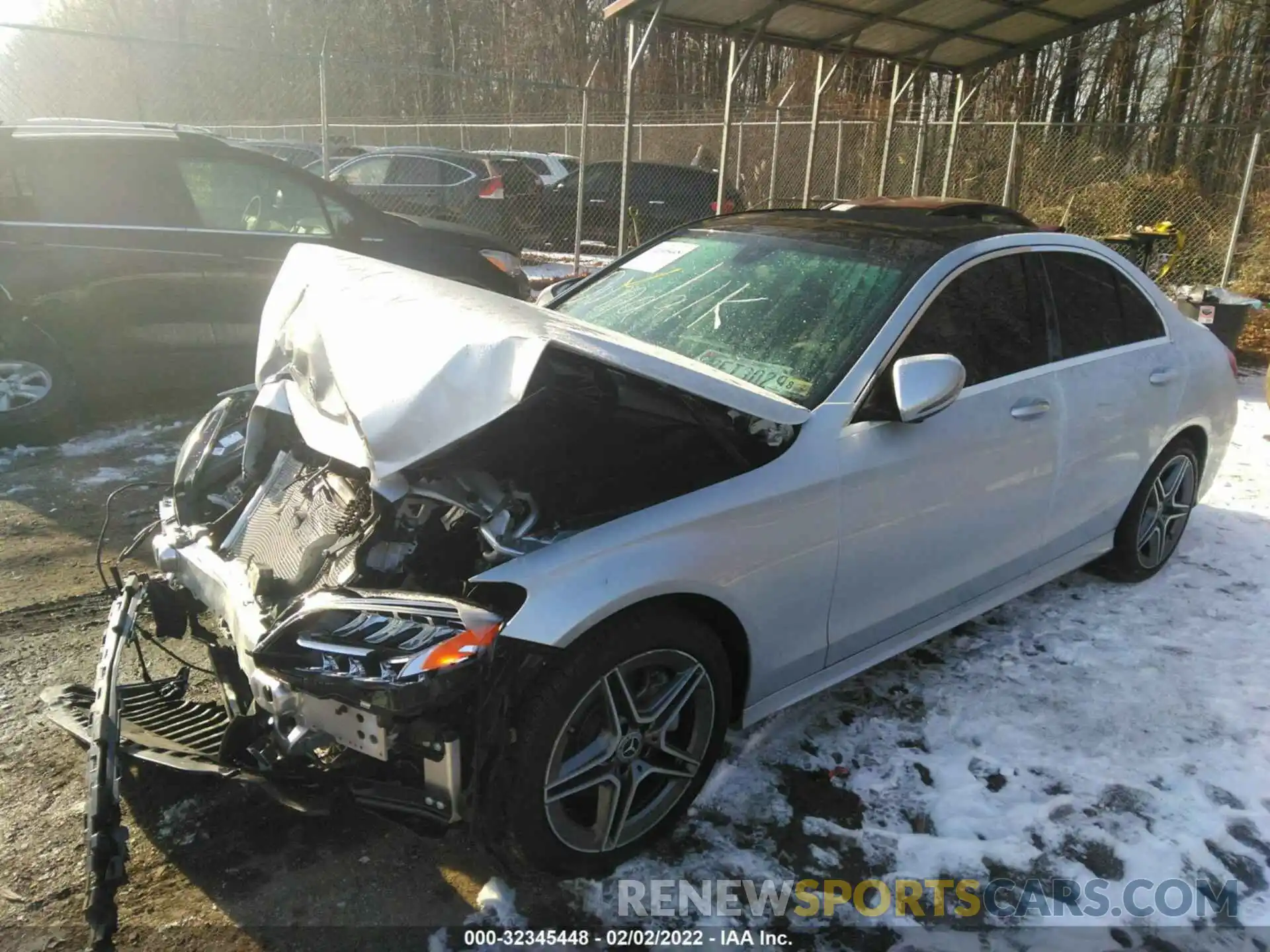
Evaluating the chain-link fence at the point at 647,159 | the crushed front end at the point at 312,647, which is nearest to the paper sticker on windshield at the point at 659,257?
the crushed front end at the point at 312,647

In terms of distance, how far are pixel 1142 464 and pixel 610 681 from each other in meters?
2.96

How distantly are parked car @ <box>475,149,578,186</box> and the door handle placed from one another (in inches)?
461

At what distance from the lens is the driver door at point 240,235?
650 centimetres

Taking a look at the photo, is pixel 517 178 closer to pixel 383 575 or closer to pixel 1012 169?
pixel 1012 169

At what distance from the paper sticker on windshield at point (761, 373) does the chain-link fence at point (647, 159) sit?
6.70 meters

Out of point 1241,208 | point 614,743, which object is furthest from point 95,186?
point 1241,208

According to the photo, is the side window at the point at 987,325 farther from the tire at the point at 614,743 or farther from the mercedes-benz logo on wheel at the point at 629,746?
the mercedes-benz logo on wheel at the point at 629,746

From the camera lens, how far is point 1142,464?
Result: 400 centimetres

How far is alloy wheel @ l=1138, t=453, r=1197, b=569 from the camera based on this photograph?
167 inches

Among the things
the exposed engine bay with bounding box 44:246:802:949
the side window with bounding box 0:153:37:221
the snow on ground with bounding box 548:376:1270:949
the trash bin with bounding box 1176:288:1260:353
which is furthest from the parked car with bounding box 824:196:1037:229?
the side window with bounding box 0:153:37:221

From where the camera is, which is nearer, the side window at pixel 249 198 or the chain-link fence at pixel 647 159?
the side window at pixel 249 198

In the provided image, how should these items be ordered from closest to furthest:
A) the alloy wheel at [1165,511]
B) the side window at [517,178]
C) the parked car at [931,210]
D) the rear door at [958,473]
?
1. the rear door at [958,473]
2. the parked car at [931,210]
3. the alloy wheel at [1165,511]
4. the side window at [517,178]

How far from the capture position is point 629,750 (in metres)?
2.42

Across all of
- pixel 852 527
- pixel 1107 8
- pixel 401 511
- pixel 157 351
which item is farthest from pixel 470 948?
pixel 1107 8
